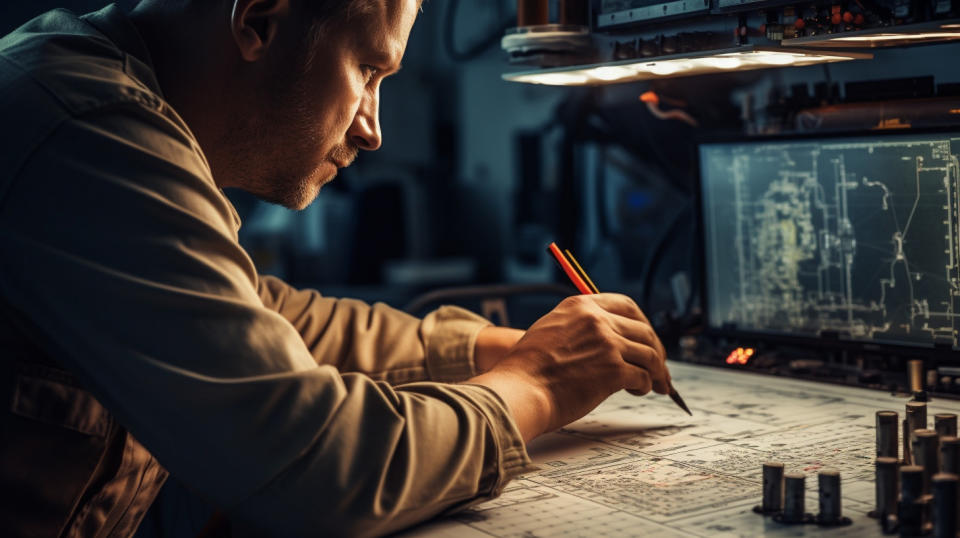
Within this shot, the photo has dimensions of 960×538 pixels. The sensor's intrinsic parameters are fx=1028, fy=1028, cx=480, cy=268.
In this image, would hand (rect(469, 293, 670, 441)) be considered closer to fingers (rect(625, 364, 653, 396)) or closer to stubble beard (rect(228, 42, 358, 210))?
Result: fingers (rect(625, 364, 653, 396))

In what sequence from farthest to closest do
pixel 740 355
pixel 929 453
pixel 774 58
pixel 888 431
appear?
pixel 740 355
pixel 774 58
pixel 888 431
pixel 929 453

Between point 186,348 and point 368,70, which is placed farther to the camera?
point 368,70

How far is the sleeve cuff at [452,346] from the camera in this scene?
4.73 feet

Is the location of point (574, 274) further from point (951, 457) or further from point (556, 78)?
point (951, 457)

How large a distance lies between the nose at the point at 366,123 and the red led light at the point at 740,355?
691mm

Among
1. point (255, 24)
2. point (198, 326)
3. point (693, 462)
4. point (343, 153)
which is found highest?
point (255, 24)

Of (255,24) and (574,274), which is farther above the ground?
(255,24)

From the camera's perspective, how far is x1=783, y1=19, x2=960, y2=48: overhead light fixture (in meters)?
1.18

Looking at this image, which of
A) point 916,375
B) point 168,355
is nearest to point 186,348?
point 168,355

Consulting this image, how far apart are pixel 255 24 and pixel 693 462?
2.14 ft

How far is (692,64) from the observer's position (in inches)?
56.0

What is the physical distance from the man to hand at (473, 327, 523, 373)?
243 millimetres

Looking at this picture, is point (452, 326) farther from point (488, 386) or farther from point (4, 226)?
point (4, 226)

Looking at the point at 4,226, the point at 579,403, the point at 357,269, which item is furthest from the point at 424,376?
the point at 357,269
